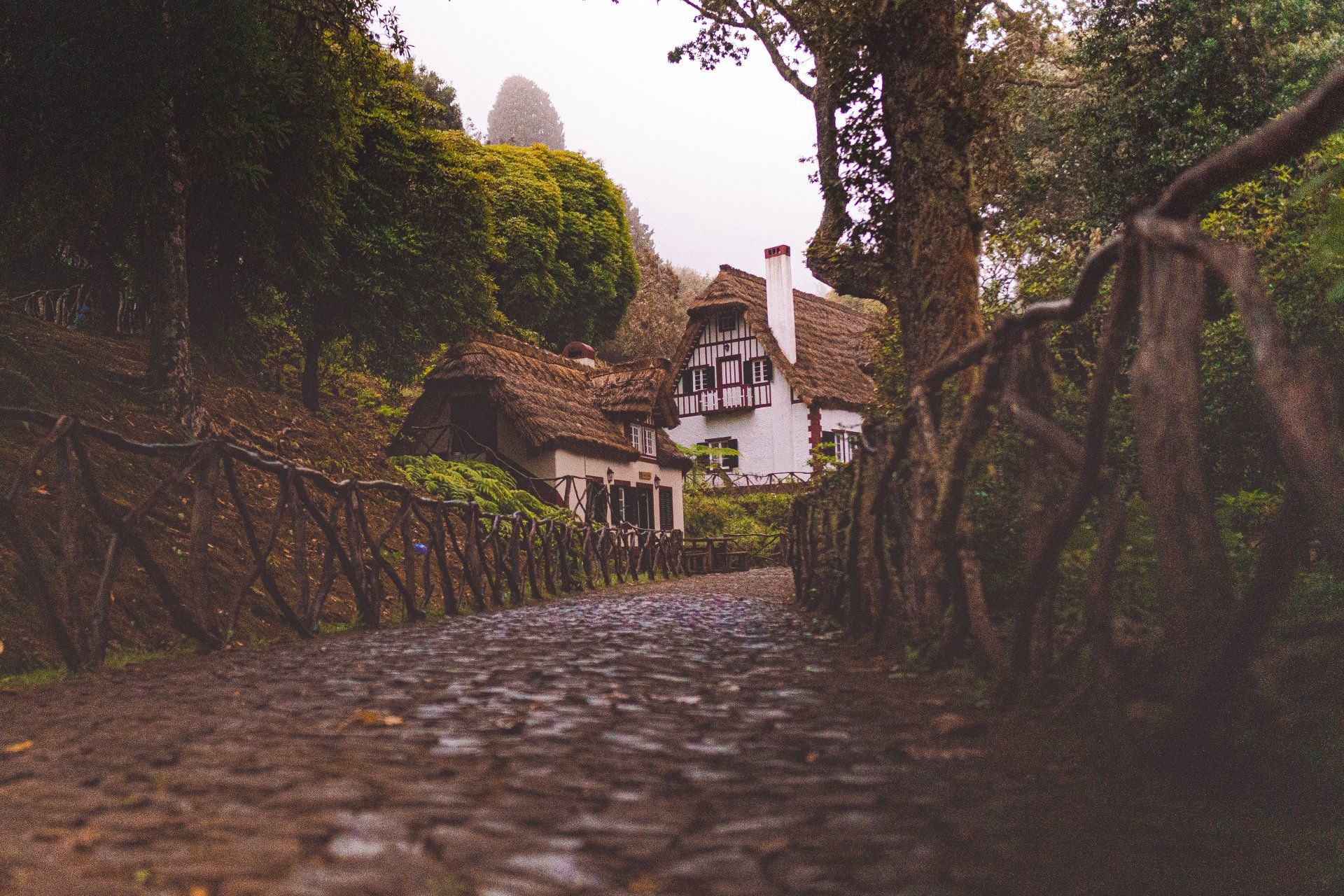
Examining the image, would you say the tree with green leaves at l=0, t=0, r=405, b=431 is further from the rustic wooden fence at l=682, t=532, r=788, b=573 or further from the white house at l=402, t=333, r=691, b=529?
the rustic wooden fence at l=682, t=532, r=788, b=573

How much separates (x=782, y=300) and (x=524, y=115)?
184 ft

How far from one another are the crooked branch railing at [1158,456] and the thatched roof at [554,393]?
71.5 ft

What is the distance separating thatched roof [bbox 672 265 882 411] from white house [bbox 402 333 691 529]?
9249 mm

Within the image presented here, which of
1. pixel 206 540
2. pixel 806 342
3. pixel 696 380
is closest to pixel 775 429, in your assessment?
pixel 806 342

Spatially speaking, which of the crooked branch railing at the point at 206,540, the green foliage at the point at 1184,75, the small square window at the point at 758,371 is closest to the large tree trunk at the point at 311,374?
the crooked branch railing at the point at 206,540

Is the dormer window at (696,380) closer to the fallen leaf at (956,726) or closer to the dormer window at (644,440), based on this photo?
the dormer window at (644,440)

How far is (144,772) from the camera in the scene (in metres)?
3.33

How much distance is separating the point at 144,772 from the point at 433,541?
794cm

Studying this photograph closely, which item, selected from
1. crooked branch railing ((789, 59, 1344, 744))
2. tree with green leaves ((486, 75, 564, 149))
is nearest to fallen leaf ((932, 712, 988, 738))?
crooked branch railing ((789, 59, 1344, 744))

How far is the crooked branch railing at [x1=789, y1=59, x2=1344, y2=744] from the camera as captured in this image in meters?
2.39

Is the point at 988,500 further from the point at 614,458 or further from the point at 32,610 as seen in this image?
the point at 614,458

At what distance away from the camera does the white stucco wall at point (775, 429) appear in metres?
41.8

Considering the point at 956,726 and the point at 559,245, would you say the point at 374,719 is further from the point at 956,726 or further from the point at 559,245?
the point at 559,245

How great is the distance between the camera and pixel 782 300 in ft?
137
